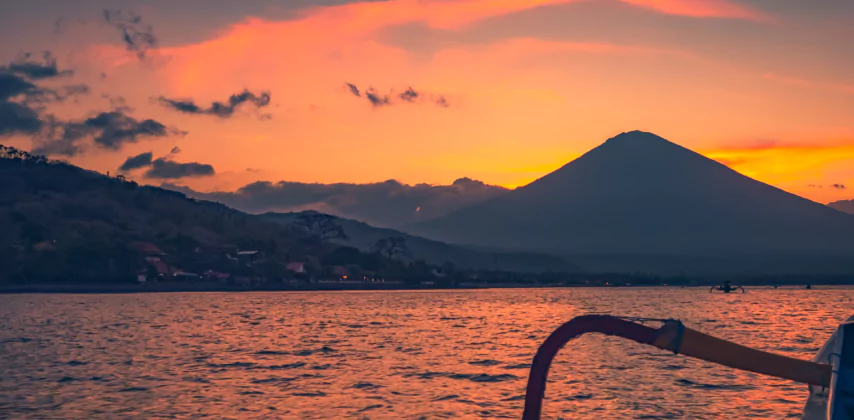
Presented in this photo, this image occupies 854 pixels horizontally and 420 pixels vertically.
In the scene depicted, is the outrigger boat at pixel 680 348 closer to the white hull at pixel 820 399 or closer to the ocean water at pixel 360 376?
the white hull at pixel 820 399

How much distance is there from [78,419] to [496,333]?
65.8 meters

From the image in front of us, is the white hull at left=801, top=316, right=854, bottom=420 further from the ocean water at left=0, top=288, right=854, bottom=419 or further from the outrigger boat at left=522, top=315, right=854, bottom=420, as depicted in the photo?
the ocean water at left=0, top=288, right=854, bottom=419

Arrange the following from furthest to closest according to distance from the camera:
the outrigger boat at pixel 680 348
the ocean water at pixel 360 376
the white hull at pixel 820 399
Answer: the ocean water at pixel 360 376 < the white hull at pixel 820 399 < the outrigger boat at pixel 680 348

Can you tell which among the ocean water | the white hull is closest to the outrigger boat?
the white hull

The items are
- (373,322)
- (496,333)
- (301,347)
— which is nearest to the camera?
(301,347)

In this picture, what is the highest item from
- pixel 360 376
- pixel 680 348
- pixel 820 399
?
pixel 680 348

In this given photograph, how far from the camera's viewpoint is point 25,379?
174 feet

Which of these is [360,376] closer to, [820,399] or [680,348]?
[820,399]

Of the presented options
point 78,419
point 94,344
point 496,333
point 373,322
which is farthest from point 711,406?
point 373,322

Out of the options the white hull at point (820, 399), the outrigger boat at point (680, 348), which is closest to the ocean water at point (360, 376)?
the white hull at point (820, 399)

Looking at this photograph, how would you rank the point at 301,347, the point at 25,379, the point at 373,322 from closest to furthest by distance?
the point at 25,379
the point at 301,347
the point at 373,322

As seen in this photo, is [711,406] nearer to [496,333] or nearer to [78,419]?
[78,419]

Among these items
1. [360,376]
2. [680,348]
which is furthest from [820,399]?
[360,376]

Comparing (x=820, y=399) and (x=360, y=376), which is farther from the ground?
(x=820, y=399)
